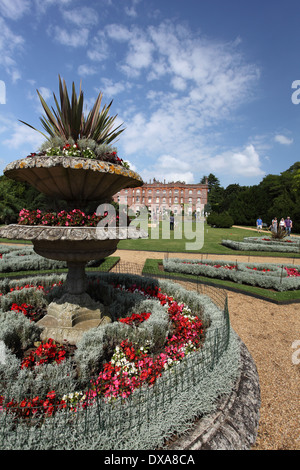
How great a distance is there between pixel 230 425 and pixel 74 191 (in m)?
3.64

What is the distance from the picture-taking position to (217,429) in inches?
88.5

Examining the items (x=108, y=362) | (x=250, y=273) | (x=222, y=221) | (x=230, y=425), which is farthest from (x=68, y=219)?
(x=222, y=221)

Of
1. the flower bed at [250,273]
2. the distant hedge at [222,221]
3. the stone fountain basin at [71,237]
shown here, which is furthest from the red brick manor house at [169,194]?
the stone fountain basin at [71,237]

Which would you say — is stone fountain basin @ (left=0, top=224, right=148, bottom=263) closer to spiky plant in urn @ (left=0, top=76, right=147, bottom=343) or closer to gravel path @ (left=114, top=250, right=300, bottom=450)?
spiky plant in urn @ (left=0, top=76, right=147, bottom=343)

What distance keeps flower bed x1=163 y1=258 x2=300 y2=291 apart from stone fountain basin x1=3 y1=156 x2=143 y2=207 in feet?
18.8

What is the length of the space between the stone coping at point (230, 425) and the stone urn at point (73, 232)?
2253 millimetres

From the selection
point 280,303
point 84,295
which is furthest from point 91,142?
point 280,303

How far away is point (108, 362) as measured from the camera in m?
3.39

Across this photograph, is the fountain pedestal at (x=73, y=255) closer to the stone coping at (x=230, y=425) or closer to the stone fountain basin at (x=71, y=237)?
the stone fountain basin at (x=71, y=237)

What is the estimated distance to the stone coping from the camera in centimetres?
211

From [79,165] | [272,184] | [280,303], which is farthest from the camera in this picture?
[272,184]

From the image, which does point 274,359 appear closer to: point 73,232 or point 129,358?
point 129,358
